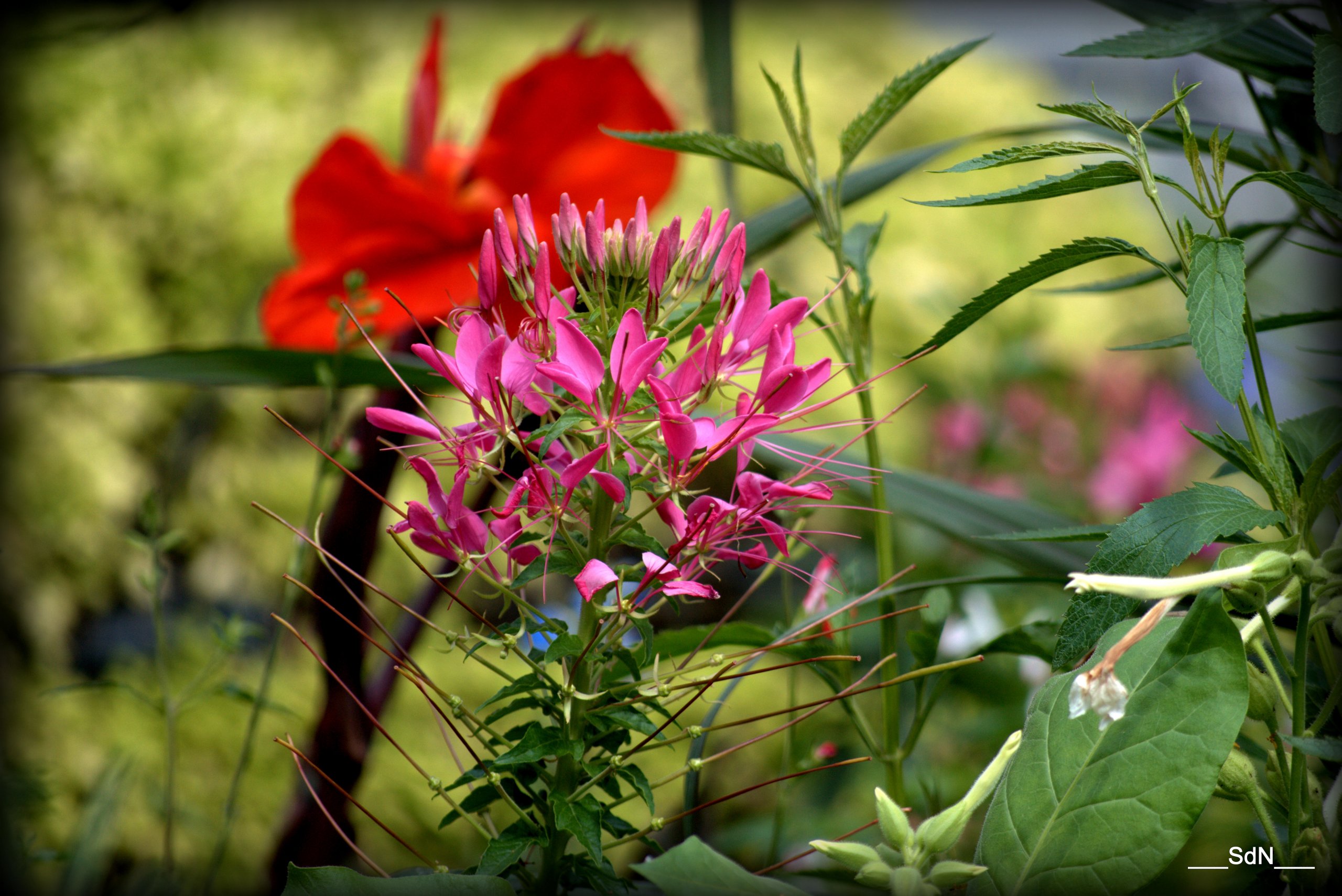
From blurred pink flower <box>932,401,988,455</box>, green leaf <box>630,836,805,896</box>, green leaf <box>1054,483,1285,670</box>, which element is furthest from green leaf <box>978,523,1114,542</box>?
blurred pink flower <box>932,401,988,455</box>

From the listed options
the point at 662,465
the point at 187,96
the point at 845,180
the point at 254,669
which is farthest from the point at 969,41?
the point at 187,96

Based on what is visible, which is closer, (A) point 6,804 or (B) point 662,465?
(B) point 662,465

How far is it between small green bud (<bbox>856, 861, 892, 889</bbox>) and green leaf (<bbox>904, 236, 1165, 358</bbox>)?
0.13 meters

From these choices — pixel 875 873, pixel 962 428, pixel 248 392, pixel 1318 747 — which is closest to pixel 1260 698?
pixel 1318 747

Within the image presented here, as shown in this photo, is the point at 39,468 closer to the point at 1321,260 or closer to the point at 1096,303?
the point at 1321,260

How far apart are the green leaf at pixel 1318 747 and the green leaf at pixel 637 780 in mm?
164

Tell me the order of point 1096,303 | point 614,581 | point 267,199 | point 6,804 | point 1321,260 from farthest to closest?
point 1096,303
point 267,199
point 1321,260
point 6,804
point 614,581

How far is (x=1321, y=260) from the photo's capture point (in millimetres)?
483

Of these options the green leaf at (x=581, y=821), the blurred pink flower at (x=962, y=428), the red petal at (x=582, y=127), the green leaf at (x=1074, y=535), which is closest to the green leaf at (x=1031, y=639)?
the green leaf at (x=1074, y=535)

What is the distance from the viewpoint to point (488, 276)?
25 centimetres

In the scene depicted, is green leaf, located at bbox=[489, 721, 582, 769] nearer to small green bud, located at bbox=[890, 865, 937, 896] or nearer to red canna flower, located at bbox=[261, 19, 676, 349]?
small green bud, located at bbox=[890, 865, 937, 896]

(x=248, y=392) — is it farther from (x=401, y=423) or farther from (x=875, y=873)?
(x=875, y=873)

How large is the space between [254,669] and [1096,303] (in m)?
1.13

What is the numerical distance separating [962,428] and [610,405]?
769 mm
